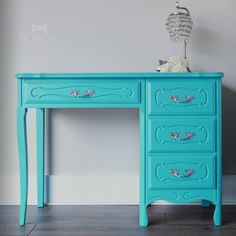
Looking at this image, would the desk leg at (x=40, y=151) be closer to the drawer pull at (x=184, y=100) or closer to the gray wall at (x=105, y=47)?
the gray wall at (x=105, y=47)

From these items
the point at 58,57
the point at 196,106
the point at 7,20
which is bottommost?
the point at 196,106

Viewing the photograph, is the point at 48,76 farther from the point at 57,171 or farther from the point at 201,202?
the point at 201,202

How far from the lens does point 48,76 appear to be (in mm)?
1584

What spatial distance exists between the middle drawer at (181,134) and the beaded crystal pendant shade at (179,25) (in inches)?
21.9

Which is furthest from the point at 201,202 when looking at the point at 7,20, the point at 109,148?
the point at 7,20

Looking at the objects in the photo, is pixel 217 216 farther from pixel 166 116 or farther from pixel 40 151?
pixel 40 151

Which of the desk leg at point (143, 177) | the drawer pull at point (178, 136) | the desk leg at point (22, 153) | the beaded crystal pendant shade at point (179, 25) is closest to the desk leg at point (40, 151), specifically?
the desk leg at point (22, 153)

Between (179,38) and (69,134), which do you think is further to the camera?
(69,134)

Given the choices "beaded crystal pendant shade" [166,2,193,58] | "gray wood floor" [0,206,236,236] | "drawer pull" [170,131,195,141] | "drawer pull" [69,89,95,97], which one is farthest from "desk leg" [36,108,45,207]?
"beaded crystal pendant shade" [166,2,193,58]

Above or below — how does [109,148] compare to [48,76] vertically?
below

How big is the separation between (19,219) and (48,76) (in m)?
0.77

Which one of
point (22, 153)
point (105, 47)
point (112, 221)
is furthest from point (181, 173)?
point (105, 47)

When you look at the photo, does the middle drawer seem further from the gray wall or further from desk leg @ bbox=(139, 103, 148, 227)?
the gray wall

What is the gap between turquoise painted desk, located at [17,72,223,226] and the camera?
159 cm
